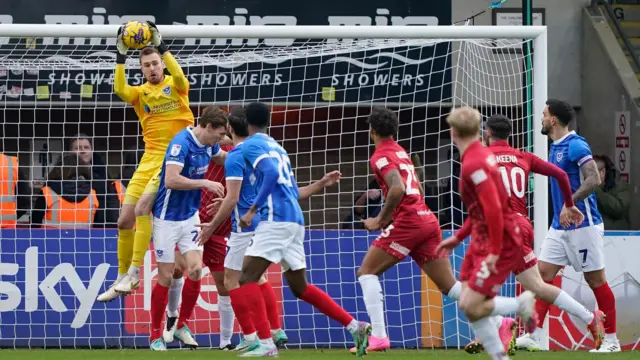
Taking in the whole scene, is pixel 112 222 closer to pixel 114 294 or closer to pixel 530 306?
pixel 114 294

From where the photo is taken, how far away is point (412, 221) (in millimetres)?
10039

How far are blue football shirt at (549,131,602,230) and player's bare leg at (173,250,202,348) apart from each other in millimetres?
3391

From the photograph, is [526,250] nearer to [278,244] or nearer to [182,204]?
[278,244]

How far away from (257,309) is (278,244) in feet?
1.95

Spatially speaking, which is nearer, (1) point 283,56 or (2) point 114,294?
(2) point 114,294

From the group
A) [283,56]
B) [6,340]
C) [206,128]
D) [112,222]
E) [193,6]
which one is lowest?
[6,340]

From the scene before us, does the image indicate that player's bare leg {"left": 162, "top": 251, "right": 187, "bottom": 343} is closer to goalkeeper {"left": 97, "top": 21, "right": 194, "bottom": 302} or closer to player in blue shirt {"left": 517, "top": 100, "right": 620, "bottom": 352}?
goalkeeper {"left": 97, "top": 21, "right": 194, "bottom": 302}

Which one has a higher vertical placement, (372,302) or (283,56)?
(283,56)

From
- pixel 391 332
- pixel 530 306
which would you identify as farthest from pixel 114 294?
pixel 530 306

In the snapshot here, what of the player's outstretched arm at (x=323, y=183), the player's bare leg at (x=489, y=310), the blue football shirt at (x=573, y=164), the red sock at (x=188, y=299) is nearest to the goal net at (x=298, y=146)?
the blue football shirt at (x=573, y=164)

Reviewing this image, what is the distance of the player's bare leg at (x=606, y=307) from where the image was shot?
11.0 metres

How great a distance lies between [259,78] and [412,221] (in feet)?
14.9

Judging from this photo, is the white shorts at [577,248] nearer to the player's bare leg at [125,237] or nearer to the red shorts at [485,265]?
the red shorts at [485,265]

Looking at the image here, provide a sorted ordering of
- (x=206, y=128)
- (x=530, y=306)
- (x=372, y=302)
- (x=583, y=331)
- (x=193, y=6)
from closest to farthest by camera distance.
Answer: (x=530, y=306) → (x=372, y=302) → (x=206, y=128) → (x=583, y=331) → (x=193, y=6)
